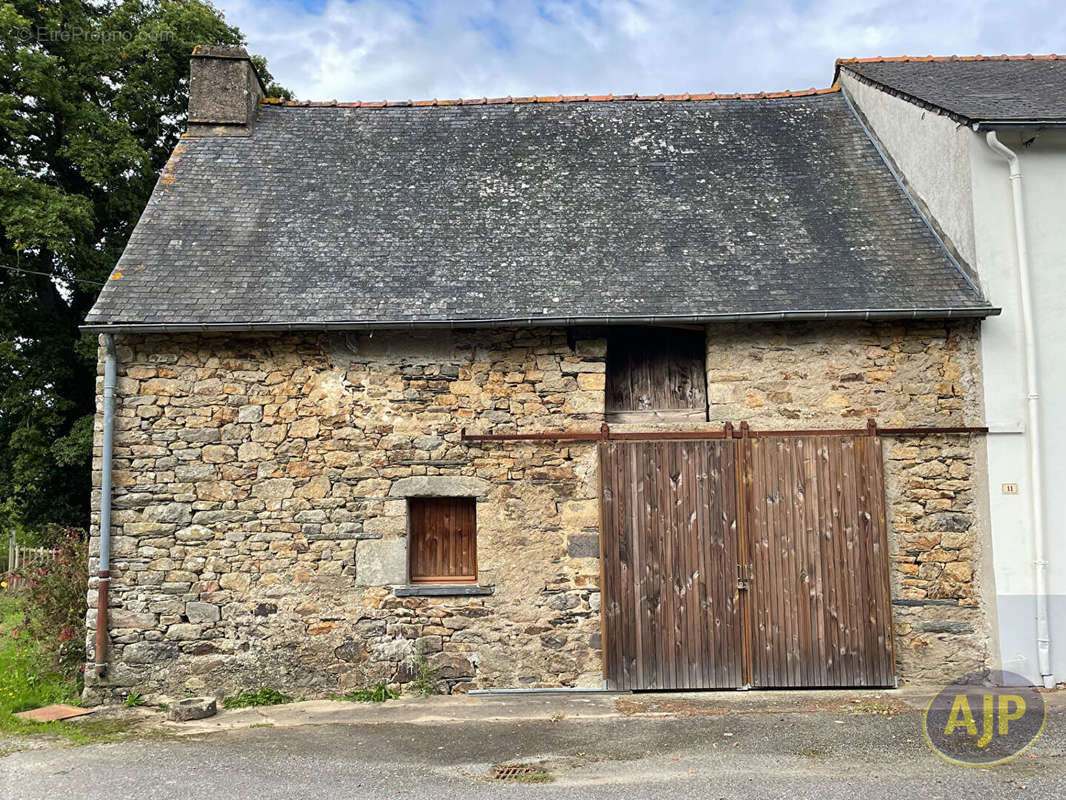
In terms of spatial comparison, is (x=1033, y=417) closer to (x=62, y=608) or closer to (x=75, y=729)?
(x=75, y=729)

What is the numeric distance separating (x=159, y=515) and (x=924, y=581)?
22.7ft

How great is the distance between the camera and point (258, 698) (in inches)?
279

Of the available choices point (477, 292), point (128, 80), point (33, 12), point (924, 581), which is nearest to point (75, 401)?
point (128, 80)

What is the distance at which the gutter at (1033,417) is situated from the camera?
22.6ft

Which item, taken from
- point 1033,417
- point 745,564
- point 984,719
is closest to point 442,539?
point 745,564

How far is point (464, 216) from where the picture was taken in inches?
334

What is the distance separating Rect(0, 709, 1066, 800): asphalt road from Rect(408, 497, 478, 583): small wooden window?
1450 mm

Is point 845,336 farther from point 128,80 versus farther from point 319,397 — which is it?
point 128,80

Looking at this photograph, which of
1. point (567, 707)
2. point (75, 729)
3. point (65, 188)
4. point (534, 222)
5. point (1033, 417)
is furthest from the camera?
point (65, 188)

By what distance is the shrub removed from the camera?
7.60m

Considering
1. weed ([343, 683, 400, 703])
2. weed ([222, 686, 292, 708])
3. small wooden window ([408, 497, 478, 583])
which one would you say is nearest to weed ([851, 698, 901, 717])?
small wooden window ([408, 497, 478, 583])

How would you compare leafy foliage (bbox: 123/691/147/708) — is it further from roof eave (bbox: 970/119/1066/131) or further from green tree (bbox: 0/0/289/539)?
roof eave (bbox: 970/119/1066/131)

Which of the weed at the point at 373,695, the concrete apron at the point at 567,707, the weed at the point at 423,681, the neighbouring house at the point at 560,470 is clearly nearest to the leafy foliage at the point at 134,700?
the neighbouring house at the point at 560,470

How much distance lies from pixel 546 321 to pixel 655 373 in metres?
1.30
